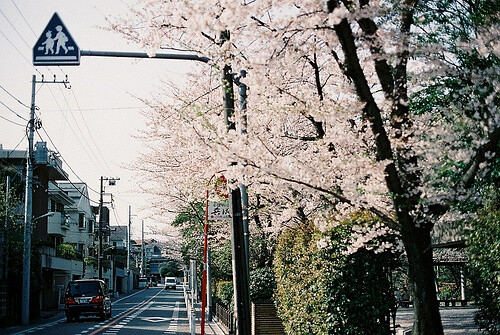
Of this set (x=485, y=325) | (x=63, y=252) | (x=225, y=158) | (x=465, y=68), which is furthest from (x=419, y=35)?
(x=63, y=252)

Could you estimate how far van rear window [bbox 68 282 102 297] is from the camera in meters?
30.8

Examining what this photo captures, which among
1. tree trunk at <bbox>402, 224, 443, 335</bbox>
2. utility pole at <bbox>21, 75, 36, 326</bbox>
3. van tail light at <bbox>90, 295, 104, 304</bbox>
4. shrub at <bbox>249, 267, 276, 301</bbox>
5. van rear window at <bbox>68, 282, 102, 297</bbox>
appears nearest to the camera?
tree trunk at <bbox>402, 224, 443, 335</bbox>

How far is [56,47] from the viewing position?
9.89 metres

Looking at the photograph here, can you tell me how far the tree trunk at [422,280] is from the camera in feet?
21.1

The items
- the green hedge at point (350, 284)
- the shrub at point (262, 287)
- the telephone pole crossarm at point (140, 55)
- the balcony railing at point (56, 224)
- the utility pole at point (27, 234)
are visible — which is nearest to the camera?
the green hedge at point (350, 284)

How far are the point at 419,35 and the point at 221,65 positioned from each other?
238 cm

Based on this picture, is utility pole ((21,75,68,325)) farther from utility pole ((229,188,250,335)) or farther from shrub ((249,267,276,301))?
utility pole ((229,188,250,335))

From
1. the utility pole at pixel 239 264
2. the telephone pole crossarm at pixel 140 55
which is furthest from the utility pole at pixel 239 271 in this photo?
the telephone pole crossarm at pixel 140 55

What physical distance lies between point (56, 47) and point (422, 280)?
678cm

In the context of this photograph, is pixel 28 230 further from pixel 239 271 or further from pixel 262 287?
pixel 239 271

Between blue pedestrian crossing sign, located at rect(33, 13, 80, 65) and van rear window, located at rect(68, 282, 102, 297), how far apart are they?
74.8 ft

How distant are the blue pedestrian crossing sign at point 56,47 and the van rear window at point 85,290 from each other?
22.8 m

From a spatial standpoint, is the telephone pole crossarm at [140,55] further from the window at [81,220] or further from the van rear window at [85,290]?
the window at [81,220]

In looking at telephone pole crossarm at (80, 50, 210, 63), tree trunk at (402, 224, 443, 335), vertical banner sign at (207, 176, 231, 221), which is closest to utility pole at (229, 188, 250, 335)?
vertical banner sign at (207, 176, 231, 221)
